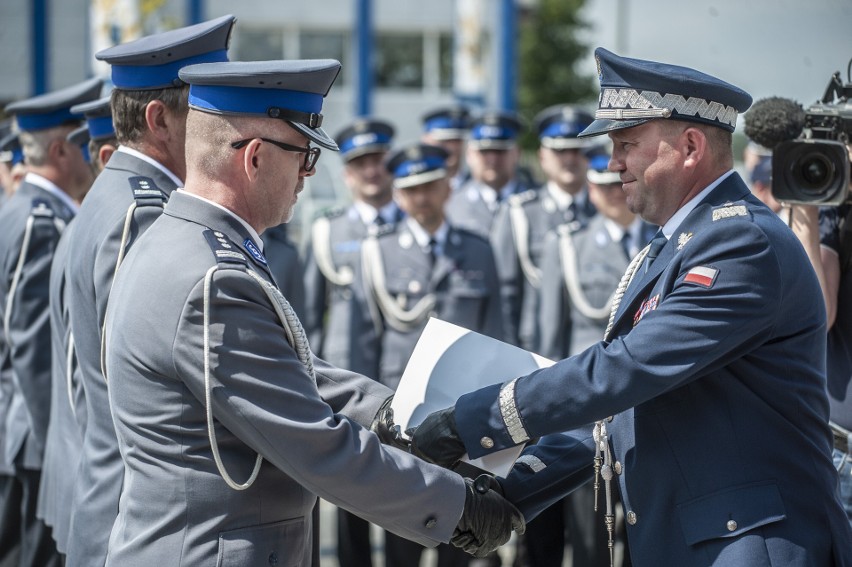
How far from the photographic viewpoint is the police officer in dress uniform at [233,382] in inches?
92.1

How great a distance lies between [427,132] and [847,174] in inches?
258

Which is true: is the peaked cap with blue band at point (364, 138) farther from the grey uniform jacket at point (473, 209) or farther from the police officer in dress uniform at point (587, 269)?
the police officer in dress uniform at point (587, 269)

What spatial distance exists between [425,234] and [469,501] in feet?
11.7

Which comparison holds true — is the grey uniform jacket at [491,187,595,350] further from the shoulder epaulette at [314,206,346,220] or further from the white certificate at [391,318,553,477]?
the white certificate at [391,318,553,477]

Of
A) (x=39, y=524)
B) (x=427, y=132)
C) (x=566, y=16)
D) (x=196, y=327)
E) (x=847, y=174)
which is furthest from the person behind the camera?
(x=566, y=16)

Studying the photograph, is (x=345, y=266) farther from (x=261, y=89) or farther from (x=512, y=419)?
(x=261, y=89)

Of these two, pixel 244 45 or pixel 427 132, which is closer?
pixel 427 132

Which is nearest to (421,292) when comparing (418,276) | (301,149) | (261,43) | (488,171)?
(418,276)

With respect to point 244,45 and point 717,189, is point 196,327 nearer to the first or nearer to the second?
point 717,189

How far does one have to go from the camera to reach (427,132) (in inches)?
379

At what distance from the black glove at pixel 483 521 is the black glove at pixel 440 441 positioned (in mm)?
88

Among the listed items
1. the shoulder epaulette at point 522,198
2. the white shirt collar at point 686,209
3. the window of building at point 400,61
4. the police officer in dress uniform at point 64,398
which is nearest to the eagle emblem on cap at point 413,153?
the shoulder epaulette at point 522,198

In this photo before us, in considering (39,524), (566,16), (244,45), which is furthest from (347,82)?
(39,524)

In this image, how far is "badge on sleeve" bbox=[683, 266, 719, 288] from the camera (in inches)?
99.1
